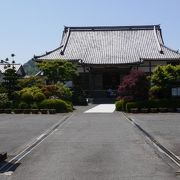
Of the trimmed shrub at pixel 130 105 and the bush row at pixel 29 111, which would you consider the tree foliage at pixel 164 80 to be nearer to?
the trimmed shrub at pixel 130 105

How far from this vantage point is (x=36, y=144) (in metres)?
14.8

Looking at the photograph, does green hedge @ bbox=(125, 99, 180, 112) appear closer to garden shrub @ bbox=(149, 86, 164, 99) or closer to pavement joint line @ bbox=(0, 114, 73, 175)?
garden shrub @ bbox=(149, 86, 164, 99)

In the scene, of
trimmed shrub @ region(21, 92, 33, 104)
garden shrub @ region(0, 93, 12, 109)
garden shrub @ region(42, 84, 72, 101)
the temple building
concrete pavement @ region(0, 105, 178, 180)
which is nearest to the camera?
concrete pavement @ region(0, 105, 178, 180)

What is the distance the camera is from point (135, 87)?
3222 cm

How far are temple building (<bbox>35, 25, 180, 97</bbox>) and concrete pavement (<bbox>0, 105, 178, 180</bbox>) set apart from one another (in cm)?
3179

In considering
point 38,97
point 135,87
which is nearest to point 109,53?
point 38,97

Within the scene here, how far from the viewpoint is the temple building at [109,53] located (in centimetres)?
4900

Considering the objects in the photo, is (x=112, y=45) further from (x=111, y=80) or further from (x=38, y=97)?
(x=38, y=97)

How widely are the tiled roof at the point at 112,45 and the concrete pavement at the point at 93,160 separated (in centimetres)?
3260

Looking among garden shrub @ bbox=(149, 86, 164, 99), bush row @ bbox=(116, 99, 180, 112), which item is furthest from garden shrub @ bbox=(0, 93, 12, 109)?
garden shrub @ bbox=(149, 86, 164, 99)

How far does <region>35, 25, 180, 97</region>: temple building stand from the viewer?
161ft

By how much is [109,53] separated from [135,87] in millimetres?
19578

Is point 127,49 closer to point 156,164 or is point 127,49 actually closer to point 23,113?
point 23,113

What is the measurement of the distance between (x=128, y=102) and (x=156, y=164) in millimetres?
21779
